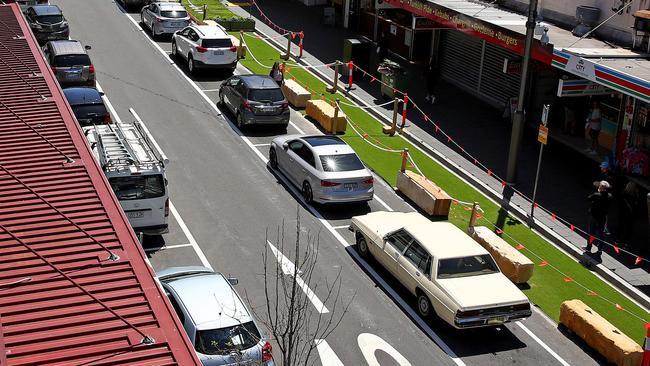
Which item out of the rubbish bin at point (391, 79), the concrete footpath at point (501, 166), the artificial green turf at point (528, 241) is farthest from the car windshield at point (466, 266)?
the rubbish bin at point (391, 79)

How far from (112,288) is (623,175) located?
17021mm

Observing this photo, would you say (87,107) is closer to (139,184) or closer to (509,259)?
(139,184)

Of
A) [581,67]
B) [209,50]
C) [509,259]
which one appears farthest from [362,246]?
[209,50]

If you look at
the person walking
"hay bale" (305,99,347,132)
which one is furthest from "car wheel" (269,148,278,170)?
the person walking

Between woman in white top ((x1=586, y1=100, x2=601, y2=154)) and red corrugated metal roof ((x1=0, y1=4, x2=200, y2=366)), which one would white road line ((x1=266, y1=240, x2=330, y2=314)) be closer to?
red corrugated metal roof ((x1=0, y1=4, x2=200, y2=366))

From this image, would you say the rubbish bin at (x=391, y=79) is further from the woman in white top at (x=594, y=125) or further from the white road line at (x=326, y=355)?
the white road line at (x=326, y=355)

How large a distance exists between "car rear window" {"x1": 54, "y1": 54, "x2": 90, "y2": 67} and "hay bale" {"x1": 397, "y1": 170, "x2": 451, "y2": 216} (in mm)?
12846

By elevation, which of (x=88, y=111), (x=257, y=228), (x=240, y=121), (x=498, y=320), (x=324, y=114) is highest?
(x=88, y=111)

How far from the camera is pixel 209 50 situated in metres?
34.2

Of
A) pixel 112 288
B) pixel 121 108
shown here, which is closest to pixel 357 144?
pixel 121 108

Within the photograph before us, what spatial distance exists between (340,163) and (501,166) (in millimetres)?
6336

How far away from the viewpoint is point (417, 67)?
125 ft

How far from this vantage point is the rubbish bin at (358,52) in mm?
35688

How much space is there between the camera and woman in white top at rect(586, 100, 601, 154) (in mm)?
27125
